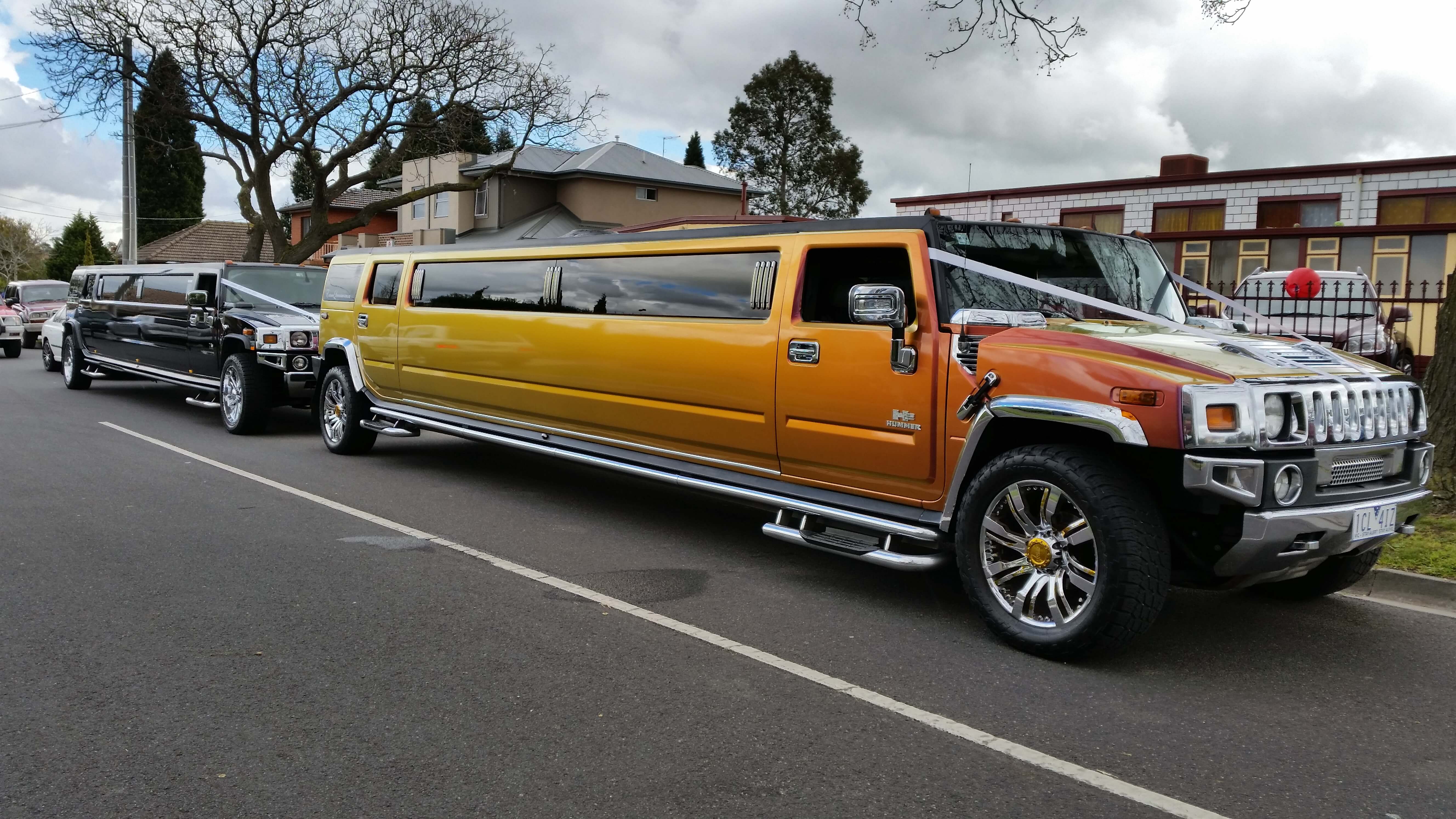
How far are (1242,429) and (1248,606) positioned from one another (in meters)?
1.86

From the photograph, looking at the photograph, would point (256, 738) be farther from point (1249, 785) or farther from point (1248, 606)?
point (1248, 606)

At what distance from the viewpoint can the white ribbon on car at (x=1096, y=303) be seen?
192 inches

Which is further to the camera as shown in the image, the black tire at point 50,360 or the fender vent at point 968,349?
the black tire at point 50,360

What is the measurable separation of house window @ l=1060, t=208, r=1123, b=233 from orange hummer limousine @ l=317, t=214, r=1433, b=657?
75.3ft

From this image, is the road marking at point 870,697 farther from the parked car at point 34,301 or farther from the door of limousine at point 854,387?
the parked car at point 34,301

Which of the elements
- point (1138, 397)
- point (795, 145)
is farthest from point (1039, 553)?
point (795, 145)

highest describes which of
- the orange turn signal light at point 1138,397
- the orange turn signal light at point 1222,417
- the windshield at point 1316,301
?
the windshield at point 1316,301

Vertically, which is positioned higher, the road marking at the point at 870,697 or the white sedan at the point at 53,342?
the white sedan at the point at 53,342

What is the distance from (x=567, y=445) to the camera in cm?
784

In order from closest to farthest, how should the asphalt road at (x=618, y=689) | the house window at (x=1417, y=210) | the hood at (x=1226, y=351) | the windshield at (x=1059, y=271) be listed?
1. the asphalt road at (x=618, y=689)
2. the hood at (x=1226, y=351)
3. the windshield at (x=1059, y=271)
4. the house window at (x=1417, y=210)

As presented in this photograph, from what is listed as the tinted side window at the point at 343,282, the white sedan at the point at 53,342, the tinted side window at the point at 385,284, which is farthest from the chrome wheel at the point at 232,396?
the white sedan at the point at 53,342

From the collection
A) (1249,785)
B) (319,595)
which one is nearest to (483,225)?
(319,595)

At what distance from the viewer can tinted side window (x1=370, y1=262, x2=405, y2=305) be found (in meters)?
9.92

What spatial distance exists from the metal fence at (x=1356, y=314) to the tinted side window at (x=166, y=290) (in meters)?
11.8
